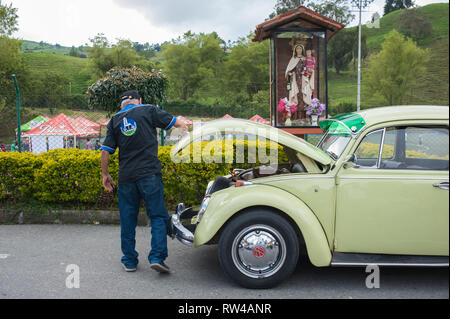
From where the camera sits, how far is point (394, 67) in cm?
4134

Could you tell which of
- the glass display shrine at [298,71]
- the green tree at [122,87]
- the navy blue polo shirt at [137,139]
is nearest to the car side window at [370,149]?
the navy blue polo shirt at [137,139]

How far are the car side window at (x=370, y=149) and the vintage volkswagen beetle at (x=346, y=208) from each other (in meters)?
0.01

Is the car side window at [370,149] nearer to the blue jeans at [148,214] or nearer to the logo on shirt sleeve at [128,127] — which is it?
the blue jeans at [148,214]

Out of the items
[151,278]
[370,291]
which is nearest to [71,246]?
[151,278]

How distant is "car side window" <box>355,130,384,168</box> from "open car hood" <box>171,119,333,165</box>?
356 millimetres

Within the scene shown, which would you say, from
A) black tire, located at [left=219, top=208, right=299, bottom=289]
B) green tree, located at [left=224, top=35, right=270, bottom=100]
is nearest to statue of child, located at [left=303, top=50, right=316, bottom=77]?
black tire, located at [left=219, top=208, right=299, bottom=289]

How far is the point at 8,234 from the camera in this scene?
596 cm

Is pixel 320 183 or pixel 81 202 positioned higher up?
pixel 320 183

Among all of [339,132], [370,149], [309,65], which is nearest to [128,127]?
[339,132]

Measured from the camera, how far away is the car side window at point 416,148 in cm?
386

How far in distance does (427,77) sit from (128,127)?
676cm

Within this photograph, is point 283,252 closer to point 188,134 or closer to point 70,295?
point 188,134

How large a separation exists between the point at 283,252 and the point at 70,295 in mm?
2187

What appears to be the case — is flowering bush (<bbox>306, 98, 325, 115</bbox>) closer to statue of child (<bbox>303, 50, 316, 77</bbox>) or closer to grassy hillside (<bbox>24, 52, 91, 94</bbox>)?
statue of child (<bbox>303, 50, 316, 77</bbox>)
